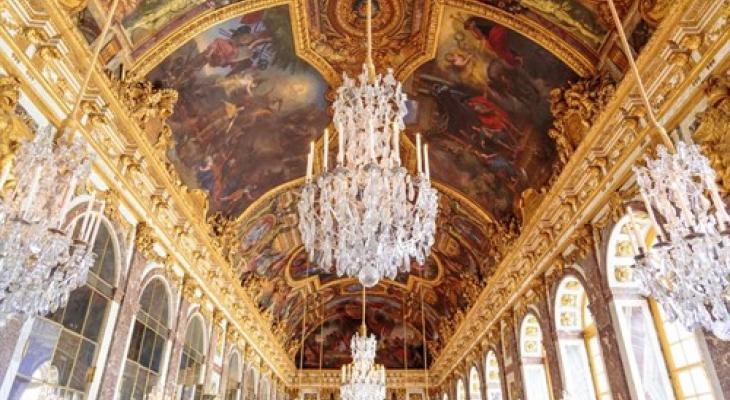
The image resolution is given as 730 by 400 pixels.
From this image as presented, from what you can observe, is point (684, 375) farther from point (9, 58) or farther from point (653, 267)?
point (9, 58)

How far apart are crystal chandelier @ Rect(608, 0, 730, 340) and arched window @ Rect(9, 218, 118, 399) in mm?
6837

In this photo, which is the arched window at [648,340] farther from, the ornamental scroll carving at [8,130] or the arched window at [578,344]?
the ornamental scroll carving at [8,130]

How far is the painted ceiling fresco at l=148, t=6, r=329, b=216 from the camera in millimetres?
9156

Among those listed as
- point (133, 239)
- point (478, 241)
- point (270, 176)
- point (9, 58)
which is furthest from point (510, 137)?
point (9, 58)

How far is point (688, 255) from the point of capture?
379 cm

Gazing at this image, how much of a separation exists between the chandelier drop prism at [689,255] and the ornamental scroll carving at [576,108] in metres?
3.90

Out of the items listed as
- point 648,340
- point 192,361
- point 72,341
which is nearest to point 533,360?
point 648,340

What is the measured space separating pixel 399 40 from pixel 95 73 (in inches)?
233

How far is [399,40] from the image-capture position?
397 inches

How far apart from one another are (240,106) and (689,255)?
9.21 metres

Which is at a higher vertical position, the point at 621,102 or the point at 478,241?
the point at 478,241

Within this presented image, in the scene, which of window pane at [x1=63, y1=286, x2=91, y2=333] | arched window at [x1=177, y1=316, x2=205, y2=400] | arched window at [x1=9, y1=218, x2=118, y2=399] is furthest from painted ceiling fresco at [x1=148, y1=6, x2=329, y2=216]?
window pane at [x1=63, y1=286, x2=91, y2=333]

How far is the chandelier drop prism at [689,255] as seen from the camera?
3684 millimetres

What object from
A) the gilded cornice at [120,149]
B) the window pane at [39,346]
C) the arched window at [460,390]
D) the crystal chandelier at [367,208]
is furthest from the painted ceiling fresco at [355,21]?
the arched window at [460,390]
